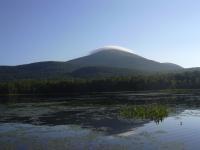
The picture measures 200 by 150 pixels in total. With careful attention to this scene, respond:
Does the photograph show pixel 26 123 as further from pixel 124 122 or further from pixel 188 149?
pixel 188 149

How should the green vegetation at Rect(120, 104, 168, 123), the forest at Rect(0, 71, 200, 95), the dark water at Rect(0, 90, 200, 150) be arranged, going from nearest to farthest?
the dark water at Rect(0, 90, 200, 150)
the green vegetation at Rect(120, 104, 168, 123)
the forest at Rect(0, 71, 200, 95)

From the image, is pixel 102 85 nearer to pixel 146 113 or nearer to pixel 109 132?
pixel 146 113

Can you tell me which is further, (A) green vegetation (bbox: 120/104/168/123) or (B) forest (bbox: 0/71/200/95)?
(B) forest (bbox: 0/71/200/95)

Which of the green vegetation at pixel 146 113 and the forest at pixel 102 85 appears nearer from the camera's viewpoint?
the green vegetation at pixel 146 113

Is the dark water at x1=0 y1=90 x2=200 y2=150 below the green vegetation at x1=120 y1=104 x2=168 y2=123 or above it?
below

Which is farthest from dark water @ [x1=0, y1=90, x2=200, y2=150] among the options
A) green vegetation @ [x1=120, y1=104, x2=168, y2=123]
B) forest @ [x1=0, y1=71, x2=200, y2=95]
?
forest @ [x1=0, y1=71, x2=200, y2=95]

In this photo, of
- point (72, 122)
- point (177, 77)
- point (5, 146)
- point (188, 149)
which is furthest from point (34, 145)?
point (177, 77)

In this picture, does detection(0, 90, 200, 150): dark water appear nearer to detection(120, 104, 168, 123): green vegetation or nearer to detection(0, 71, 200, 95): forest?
detection(120, 104, 168, 123): green vegetation

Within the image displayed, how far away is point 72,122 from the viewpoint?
40.0m

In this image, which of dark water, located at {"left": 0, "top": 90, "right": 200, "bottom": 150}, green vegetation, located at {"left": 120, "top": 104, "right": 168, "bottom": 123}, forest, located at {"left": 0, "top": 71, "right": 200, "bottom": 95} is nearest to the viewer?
dark water, located at {"left": 0, "top": 90, "right": 200, "bottom": 150}

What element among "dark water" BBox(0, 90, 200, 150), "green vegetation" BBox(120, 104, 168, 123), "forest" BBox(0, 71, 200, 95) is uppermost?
"forest" BBox(0, 71, 200, 95)

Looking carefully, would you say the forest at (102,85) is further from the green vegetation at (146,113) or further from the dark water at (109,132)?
the dark water at (109,132)

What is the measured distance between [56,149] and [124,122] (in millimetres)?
15696

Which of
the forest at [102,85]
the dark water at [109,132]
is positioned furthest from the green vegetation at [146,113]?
the forest at [102,85]
